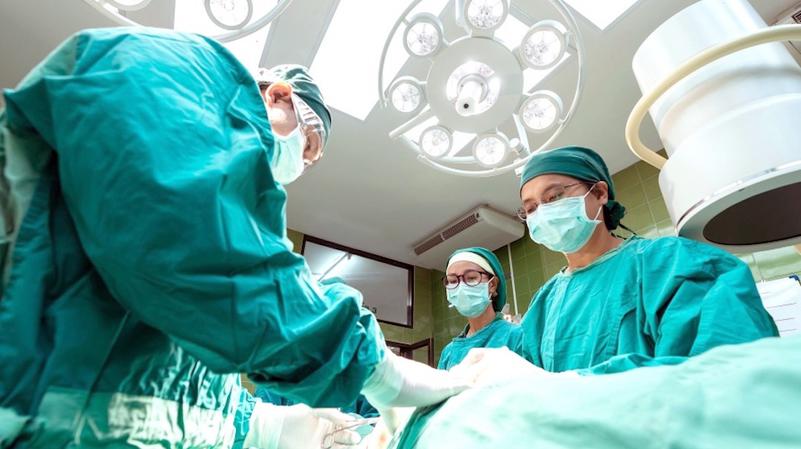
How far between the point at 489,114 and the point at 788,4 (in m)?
1.85

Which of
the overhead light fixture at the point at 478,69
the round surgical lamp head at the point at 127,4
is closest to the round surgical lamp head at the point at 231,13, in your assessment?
the round surgical lamp head at the point at 127,4

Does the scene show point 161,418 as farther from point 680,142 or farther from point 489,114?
point 489,114

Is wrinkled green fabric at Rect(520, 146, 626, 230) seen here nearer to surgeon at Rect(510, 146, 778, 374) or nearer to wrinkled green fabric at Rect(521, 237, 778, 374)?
surgeon at Rect(510, 146, 778, 374)

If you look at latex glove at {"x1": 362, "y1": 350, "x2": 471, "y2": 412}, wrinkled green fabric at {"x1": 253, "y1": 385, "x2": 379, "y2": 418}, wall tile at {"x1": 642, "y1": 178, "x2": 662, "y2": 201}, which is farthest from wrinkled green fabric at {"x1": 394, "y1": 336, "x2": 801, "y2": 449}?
wall tile at {"x1": 642, "y1": 178, "x2": 662, "y2": 201}

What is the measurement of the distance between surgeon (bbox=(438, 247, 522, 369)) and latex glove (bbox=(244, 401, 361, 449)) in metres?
1.11

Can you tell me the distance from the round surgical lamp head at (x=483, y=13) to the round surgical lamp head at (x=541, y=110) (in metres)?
0.39

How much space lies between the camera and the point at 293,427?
1159 mm

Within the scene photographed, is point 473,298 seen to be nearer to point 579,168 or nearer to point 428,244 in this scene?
point 579,168

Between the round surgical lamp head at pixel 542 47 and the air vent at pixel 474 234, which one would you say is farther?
the air vent at pixel 474 234

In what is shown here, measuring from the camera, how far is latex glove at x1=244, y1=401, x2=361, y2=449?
1.12 meters

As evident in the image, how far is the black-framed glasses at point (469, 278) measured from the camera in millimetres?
2225

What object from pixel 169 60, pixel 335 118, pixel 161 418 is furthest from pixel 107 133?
pixel 335 118

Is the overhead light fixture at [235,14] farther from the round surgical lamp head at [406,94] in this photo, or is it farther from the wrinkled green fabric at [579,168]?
the wrinkled green fabric at [579,168]

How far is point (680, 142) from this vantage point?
36.5 inches
